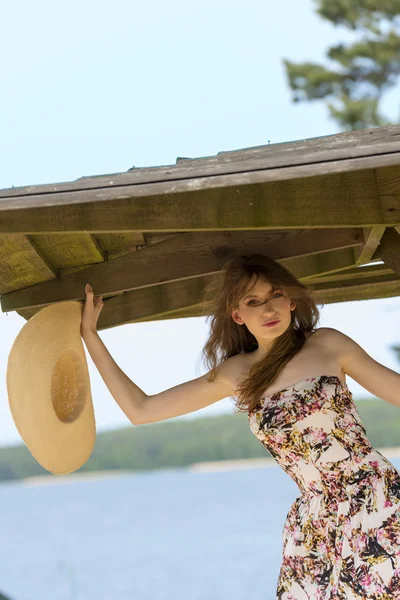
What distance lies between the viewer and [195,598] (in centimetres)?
2166

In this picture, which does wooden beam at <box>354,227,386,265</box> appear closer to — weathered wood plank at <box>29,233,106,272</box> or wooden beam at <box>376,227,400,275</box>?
wooden beam at <box>376,227,400,275</box>

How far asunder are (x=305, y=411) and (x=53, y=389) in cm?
106

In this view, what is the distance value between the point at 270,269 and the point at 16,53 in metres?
64.2

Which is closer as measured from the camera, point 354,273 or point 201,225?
point 201,225

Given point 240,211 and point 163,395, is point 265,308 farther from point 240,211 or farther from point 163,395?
point 240,211

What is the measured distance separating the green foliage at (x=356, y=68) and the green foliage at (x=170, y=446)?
1854 cm

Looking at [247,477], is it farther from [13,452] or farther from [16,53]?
[16,53]

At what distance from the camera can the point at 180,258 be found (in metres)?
4.03

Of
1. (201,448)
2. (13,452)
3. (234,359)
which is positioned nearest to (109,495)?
(13,452)

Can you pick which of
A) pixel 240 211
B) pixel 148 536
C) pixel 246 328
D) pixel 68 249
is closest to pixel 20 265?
pixel 68 249

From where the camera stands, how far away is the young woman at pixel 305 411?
337 centimetres

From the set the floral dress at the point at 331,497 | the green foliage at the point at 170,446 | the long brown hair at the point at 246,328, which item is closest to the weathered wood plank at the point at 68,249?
the long brown hair at the point at 246,328

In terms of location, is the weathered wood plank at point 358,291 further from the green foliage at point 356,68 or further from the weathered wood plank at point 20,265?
the green foliage at point 356,68

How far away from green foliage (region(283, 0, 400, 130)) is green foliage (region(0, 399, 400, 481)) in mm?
18541
